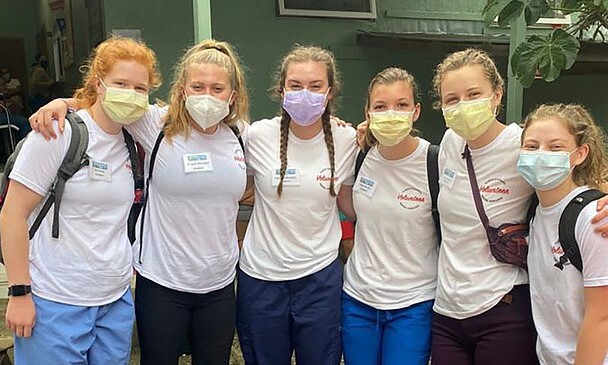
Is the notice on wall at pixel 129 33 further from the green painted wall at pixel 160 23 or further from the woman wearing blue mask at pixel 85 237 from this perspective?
the woman wearing blue mask at pixel 85 237

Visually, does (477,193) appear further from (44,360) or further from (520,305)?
(44,360)

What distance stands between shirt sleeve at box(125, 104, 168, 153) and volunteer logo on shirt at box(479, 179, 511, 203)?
4.63ft

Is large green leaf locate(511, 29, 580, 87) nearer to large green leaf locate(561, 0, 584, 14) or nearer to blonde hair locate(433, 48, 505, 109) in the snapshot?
large green leaf locate(561, 0, 584, 14)

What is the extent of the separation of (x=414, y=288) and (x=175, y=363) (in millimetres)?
1111

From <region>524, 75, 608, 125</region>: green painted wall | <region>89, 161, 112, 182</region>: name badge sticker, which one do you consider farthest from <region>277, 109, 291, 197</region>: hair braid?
<region>524, 75, 608, 125</region>: green painted wall

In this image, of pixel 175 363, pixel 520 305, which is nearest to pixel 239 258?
pixel 175 363

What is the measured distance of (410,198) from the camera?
9.02 feet

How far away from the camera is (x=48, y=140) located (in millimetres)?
2338

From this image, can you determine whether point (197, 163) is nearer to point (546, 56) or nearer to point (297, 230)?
point (297, 230)

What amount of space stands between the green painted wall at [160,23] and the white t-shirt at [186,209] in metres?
4.35

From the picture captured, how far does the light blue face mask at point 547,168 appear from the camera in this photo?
2287 mm

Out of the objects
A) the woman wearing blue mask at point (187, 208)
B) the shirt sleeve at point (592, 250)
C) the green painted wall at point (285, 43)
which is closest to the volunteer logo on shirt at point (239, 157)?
the woman wearing blue mask at point (187, 208)

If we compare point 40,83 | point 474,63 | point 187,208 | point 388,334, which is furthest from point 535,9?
point 40,83

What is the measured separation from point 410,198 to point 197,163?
93 centimetres
